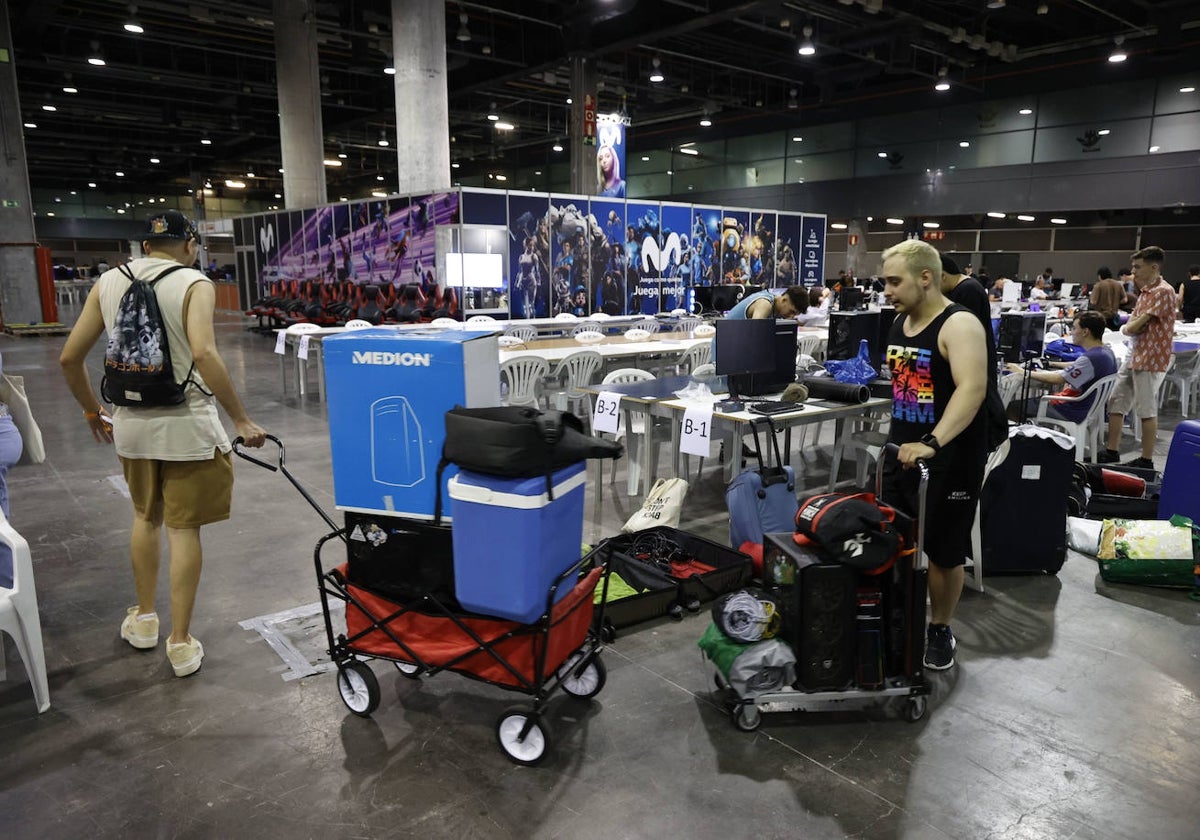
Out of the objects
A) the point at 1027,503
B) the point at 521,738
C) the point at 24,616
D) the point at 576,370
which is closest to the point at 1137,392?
the point at 1027,503

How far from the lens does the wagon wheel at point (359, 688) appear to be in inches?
103

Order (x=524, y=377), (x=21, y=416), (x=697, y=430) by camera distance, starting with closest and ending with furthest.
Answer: (x=21, y=416) → (x=697, y=430) → (x=524, y=377)

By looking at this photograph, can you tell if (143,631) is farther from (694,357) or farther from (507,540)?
(694,357)

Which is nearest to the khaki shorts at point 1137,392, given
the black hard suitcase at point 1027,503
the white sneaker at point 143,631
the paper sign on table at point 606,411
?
the black hard suitcase at point 1027,503

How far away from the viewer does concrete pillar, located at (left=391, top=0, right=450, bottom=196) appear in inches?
472

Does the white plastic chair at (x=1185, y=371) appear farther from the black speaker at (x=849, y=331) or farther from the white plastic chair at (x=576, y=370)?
the white plastic chair at (x=576, y=370)

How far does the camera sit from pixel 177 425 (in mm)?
2719

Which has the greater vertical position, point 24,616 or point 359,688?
point 24,616

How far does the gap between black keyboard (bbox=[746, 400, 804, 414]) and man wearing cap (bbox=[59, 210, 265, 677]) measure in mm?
2712

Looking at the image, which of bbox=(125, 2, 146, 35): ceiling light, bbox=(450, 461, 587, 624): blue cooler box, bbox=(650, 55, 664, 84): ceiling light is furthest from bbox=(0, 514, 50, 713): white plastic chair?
bbox=(650, 55, 664, 84): ceiling light

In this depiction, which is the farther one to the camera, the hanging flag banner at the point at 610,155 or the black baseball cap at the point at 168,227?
the hanging flag banner at the point at 610,155

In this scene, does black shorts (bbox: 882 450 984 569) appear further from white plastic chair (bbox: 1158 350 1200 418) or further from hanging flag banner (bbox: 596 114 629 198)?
hanging flag banner (bbox: 596 114 629 198)

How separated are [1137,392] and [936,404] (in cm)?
436

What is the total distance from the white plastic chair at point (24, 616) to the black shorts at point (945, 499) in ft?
10.0
